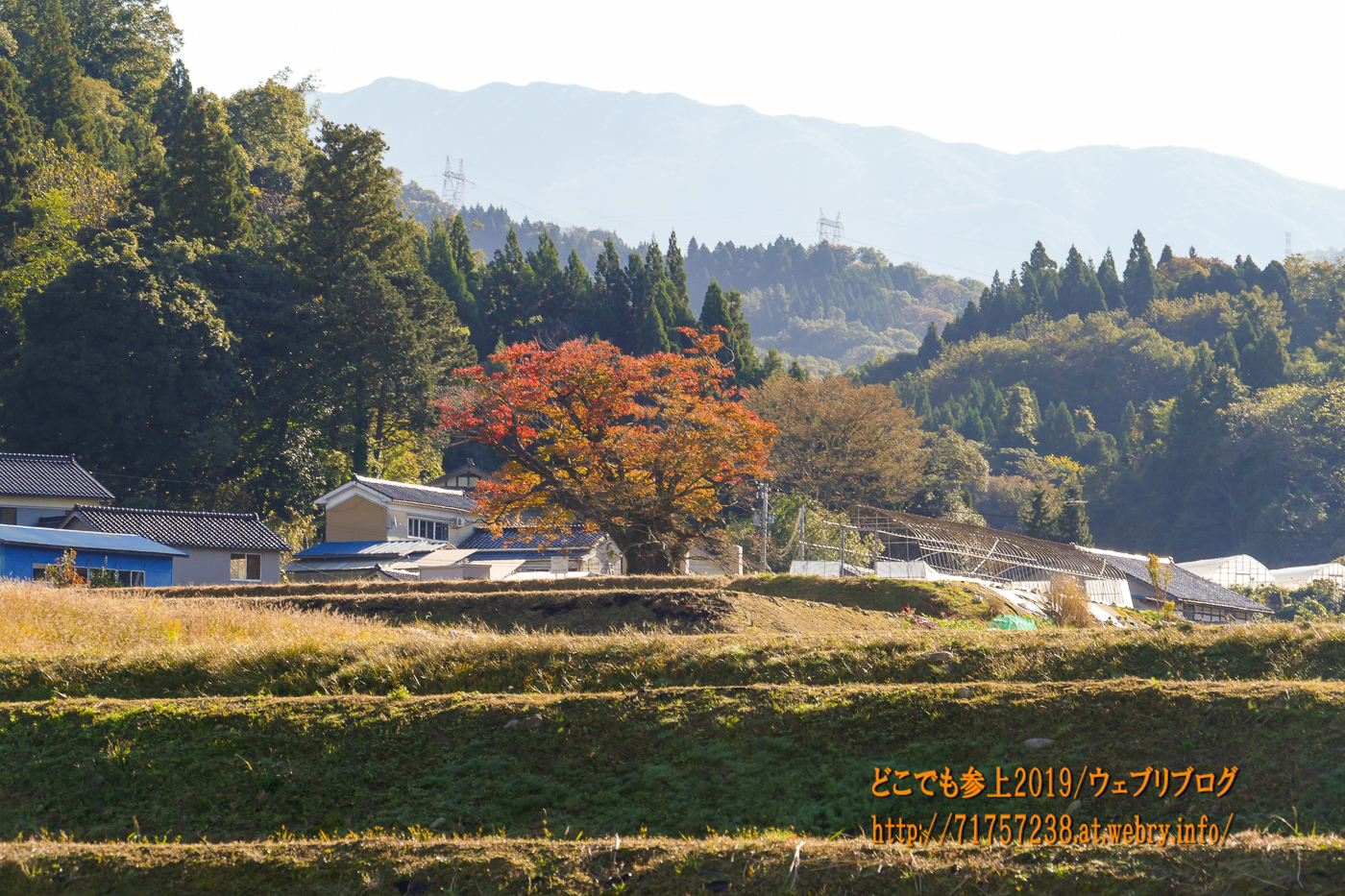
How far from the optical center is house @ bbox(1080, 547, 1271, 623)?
1906 inches

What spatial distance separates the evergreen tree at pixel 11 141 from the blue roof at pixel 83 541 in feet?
82.7

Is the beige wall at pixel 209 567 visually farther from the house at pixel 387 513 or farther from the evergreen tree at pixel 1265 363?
the evergreen tree at pixel 1265 363

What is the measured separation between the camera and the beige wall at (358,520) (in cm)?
4494

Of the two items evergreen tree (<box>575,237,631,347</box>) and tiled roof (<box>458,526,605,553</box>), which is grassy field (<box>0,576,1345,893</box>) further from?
evergreen tree (<box>575,237,631,347</box>)

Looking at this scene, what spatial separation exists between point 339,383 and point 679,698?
42367mm

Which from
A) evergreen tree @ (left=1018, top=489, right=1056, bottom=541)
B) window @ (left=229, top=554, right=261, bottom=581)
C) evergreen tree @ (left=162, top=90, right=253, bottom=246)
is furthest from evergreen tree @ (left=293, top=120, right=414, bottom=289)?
evergreen tree @ (left=1018, top=489, right=1056, bottom=541)

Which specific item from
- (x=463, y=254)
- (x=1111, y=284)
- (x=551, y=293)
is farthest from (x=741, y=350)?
(x=1111, y=284)

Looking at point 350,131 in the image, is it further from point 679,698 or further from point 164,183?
point 679,698

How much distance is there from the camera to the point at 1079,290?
10919cm

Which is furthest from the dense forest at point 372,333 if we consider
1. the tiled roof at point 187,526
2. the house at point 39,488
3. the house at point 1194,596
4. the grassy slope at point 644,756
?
the grassy slope at point 644,756

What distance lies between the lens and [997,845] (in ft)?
19.0

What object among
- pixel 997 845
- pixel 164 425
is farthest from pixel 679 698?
pixel 164 425

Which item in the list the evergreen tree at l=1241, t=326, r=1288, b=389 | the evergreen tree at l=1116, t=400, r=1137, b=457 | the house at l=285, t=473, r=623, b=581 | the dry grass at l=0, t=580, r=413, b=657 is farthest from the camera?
the evergreen tree at l=1116, t=400, r=1137, b=457

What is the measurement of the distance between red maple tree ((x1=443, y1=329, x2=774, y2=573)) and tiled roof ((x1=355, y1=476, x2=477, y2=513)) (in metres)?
19.2
